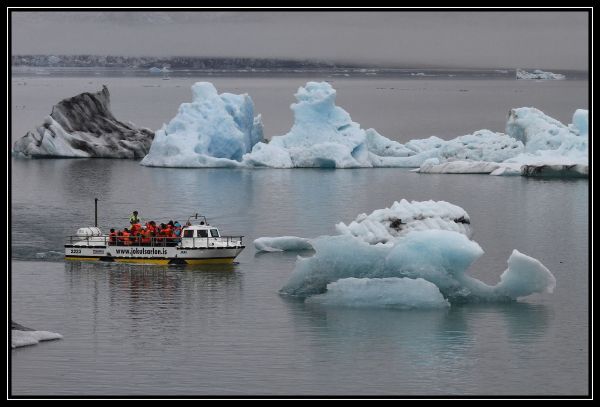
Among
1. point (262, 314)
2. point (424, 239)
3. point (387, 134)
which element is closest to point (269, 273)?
point (262, 314)

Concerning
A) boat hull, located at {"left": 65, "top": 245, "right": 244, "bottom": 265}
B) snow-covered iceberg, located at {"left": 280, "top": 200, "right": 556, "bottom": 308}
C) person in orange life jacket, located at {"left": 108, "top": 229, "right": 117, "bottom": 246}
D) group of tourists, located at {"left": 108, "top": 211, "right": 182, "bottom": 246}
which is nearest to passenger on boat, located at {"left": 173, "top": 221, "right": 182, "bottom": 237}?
group of tourists, located at {"left": 108, "top": 211, "right": 182, "bottom": 246}

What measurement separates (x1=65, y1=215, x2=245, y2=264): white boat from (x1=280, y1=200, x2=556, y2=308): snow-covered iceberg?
6.00 m

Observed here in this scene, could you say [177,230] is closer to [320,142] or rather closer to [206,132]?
[206,132]

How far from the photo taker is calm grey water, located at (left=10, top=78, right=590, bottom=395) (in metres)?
19.6

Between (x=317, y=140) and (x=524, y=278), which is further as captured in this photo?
(x=317, y=140)

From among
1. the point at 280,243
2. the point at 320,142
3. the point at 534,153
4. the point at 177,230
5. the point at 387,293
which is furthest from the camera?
the point at 320,142

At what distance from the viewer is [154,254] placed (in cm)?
3078

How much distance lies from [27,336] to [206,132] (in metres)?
31.0

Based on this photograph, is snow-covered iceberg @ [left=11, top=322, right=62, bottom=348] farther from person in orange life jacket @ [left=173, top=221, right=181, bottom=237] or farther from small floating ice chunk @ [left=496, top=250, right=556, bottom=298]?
person in orange life jacket @ [left=173, top=221, right=181, bottom=237]

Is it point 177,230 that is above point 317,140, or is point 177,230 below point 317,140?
below

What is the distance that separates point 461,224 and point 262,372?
12.9 metres

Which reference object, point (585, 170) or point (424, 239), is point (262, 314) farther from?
point (585, 170)

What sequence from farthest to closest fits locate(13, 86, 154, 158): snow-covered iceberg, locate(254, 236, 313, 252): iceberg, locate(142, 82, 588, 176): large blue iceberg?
locate(13, 86, 154, 158): snow-covered iceberg
locate(142, 82, 588, 176): large blue iceberg
locate(254, 236, 313, 252): iceberg

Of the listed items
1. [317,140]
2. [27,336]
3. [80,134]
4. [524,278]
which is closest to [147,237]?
[524,278]
